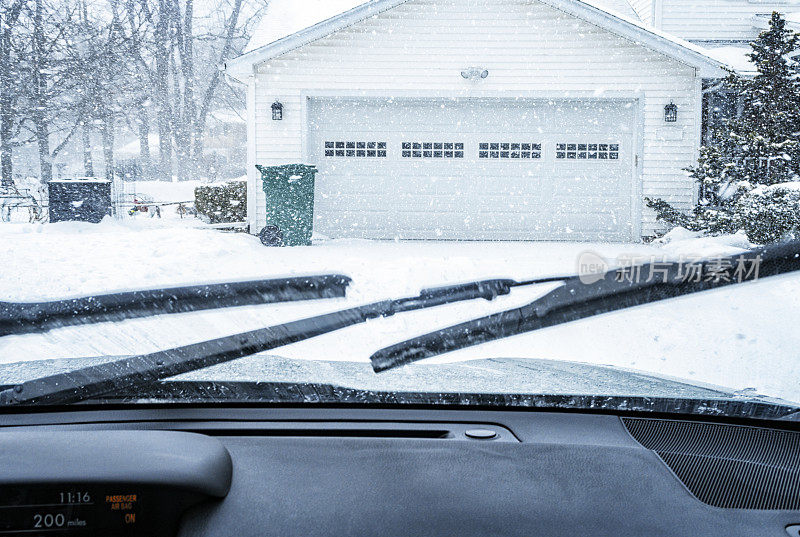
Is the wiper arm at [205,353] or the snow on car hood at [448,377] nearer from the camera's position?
the wiper arm at [205,353]

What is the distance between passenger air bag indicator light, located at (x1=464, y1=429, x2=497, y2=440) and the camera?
176 cm

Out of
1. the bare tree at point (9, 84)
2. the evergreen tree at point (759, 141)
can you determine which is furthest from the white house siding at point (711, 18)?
the bare tree at point (9, 84)

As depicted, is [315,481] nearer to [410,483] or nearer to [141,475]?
[410,483]

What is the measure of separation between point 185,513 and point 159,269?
670cm

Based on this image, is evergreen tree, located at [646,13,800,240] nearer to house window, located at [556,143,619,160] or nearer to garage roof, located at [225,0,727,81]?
garage roof, located at [225,0,727,81]

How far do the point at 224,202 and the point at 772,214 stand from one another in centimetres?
1018

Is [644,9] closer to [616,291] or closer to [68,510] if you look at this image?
[616,291]

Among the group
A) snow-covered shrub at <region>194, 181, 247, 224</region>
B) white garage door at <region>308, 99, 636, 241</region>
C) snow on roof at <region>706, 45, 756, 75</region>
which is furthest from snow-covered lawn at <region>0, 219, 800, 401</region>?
snow on roof at <region>706, 45, 756, 75</region>

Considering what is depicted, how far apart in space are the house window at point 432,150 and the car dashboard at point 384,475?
10.5 meters

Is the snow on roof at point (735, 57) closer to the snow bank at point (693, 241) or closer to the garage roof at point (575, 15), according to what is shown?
the garage roof at point (575, 15)

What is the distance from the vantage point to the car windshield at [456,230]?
1853 millimetres

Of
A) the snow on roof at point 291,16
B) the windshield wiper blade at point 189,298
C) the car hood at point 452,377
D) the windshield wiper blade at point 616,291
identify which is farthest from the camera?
the snow on roof at point 291,16

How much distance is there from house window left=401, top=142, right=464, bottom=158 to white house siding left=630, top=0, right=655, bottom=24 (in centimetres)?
726

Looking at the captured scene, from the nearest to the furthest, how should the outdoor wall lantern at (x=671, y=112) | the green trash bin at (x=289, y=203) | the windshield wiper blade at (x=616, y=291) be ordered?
1. the windshield wiper blade at (x=616, y=291)
2. the green trash bin at (x=289, y=203)
3. the outdoor wall lantern at (x=671, y=112)
